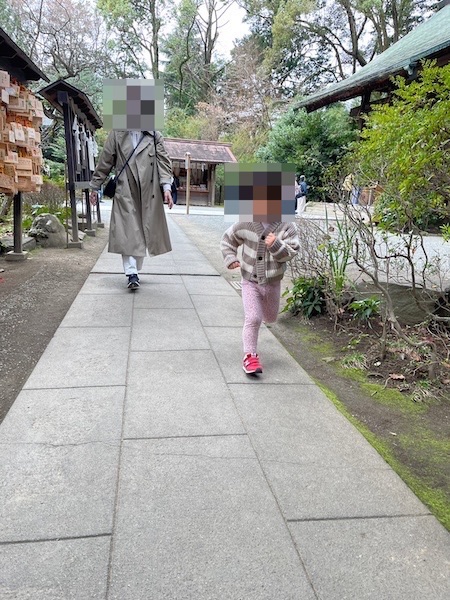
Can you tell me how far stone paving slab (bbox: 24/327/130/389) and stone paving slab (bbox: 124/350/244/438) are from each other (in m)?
0.12

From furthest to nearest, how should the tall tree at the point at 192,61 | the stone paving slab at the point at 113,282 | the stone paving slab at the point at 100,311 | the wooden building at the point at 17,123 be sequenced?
the tall tree at the point at 192,61, the wooden building at the point at 17,123, the stone paving slab at the point at 113,282, the stone paving slab at the point at 100,311

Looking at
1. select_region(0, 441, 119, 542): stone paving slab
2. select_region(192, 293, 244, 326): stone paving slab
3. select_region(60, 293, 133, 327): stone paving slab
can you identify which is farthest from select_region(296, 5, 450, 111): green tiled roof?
select_region(0, 441, 119, 542): stone paving slab

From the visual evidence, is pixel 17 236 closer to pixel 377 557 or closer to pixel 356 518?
pixel 356 518

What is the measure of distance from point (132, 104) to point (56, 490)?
376 centimetres

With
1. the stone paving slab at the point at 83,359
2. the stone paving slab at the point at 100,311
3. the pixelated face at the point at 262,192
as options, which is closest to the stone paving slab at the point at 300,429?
the stone paving slab at the point at 83,359

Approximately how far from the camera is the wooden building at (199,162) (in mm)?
24953

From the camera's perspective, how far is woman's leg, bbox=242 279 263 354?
300 centimetres

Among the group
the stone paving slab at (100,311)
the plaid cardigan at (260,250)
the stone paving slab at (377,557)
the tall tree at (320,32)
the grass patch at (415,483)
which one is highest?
the tall tree at (320,32)

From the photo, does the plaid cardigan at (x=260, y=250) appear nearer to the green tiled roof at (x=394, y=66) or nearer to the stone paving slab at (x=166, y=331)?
the stone paving slab at (x=166, y=331)

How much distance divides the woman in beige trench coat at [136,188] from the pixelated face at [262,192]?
6.36 feet

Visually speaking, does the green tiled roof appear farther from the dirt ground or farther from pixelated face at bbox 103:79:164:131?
the dirt ground

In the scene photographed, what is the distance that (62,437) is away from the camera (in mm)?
2084

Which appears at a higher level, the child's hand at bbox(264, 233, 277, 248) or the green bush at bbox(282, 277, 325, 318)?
the child's hand at bbox(264, 233, 277, 248)

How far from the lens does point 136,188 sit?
4.73 m
